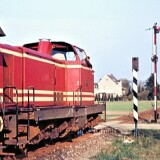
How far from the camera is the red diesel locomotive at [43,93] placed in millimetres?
9409

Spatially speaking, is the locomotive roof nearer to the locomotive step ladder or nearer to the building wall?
the locomotive step ladder

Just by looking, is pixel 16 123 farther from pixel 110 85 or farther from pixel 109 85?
pixel 109 85

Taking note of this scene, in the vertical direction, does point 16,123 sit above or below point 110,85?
below

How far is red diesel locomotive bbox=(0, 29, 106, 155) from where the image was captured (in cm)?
941

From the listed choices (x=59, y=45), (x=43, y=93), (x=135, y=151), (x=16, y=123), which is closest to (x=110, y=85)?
(x=59, y=45)

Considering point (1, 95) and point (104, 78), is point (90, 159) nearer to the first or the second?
point (1, 95)

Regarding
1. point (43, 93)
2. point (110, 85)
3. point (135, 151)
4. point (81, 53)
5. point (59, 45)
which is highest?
point (110, 85)

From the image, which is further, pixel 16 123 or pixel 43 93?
pixel 43 93

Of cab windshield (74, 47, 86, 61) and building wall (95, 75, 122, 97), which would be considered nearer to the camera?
cab windshield (74, 47, 86, 61)

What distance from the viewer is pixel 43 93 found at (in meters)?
12.1

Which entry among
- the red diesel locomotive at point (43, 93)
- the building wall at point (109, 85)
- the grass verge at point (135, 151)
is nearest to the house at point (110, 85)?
the building wall at point (109, 85)

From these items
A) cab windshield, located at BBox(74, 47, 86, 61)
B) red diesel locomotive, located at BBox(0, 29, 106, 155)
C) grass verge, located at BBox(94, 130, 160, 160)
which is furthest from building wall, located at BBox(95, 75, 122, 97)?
grass verge, located at BBox(94, 130, 160, 160)

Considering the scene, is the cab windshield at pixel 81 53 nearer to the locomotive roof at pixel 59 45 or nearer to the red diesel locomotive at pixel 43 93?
the red diesel locomotive at pixel 43 93

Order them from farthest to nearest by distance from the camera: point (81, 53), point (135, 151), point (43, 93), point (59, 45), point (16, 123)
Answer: point (81, 53) < point (59, 45) < point (43, 93) < point (135, 151) < point (16, 123)
